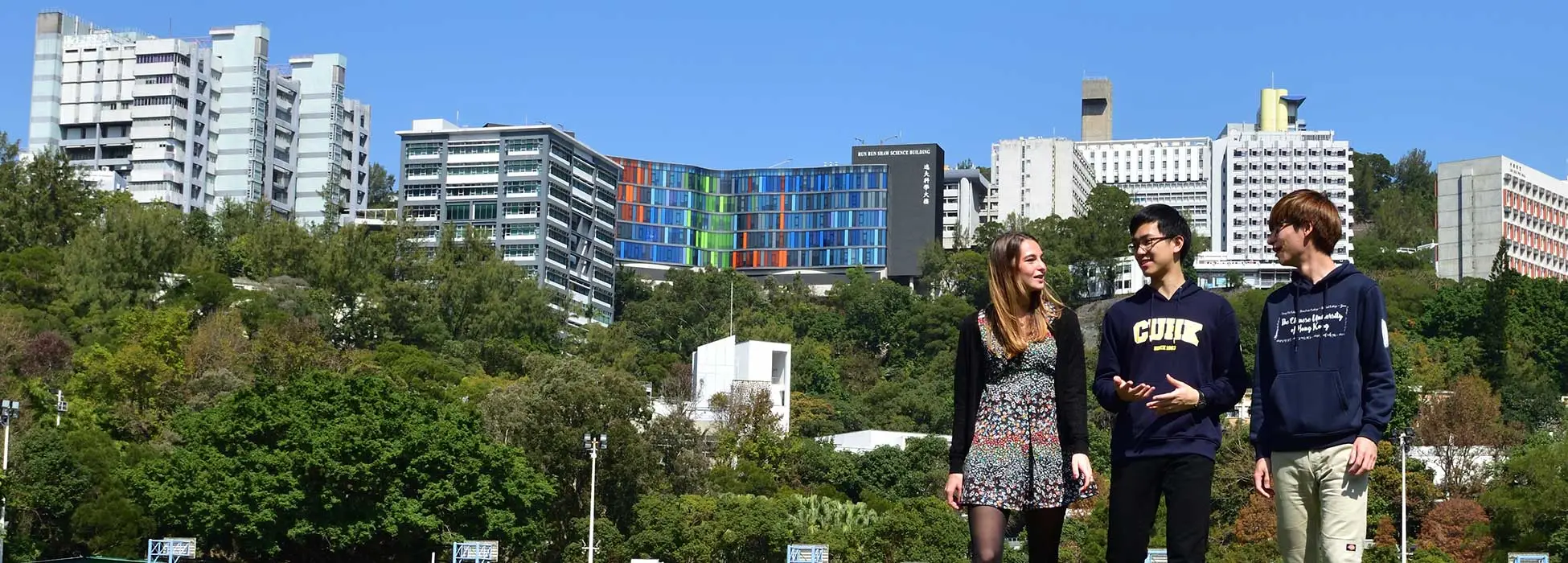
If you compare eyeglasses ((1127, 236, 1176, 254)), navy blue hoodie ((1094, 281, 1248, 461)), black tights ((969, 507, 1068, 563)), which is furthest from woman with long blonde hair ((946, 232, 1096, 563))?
eyeglasses ((1127, 236, 1176, 254))

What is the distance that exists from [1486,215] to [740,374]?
8289cm

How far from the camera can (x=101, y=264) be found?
8456cm

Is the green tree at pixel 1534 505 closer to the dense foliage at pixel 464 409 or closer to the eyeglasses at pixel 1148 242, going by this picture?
the dense foliage at pixel 464 409

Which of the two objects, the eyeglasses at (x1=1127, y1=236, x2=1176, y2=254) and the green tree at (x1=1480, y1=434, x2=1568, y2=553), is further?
the green tree at (x1=1480, y1=434, x2=1568, y2=553)

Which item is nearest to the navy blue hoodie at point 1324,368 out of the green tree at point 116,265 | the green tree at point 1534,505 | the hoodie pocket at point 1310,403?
the hoodie pocket at point 1310,403

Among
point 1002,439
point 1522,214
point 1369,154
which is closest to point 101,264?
point 1002,439

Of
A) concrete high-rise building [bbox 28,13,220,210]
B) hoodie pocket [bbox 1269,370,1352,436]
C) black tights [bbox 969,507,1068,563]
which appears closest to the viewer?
hoodie pocket [bbox 1269,370,1352,436]

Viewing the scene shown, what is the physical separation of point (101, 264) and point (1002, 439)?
81738mm

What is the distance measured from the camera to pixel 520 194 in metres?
135

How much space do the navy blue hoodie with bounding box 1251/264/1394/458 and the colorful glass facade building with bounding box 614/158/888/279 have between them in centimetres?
14769

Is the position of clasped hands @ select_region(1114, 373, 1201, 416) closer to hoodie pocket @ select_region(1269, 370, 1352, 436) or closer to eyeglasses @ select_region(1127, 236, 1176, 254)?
hoodie pocket @ select_region(1269, 370, 1352, 436)

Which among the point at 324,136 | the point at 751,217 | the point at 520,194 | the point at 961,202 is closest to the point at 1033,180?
the point at 961,202

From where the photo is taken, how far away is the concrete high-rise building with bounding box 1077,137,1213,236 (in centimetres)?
17788

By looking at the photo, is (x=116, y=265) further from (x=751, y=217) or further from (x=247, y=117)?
(x=751, y=217)
